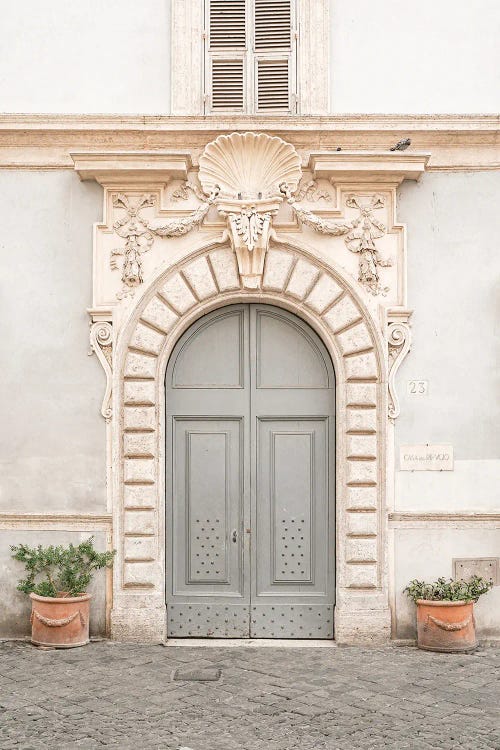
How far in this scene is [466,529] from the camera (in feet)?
26.6

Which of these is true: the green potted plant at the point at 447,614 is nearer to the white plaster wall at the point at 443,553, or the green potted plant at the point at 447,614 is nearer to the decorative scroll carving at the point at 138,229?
the white plaster wall at the point at 443,553

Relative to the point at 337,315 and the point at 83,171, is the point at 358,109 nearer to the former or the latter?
the point at 337,315

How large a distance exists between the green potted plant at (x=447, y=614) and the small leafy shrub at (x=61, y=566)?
274cm

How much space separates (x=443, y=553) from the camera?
810cm

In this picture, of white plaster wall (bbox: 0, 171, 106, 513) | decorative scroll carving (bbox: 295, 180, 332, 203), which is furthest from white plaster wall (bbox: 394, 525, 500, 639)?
decorative scroll carving (bbox: 295, 180, 332, 203)

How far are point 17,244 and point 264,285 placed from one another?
227cm

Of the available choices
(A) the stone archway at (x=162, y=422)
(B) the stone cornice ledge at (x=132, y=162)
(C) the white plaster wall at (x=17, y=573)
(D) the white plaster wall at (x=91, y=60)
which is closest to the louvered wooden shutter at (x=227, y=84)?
(D) the white plaster wall at (x=91, y=60)

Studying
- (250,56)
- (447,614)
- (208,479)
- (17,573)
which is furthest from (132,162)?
(447,614)

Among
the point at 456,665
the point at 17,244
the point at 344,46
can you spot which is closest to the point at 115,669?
the point at 456,665

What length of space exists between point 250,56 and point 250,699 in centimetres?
562

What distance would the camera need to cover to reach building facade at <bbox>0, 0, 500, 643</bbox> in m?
8.11

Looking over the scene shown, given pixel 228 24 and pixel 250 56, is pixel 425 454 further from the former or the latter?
pixel 228 24

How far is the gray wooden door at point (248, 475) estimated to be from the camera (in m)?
8.23

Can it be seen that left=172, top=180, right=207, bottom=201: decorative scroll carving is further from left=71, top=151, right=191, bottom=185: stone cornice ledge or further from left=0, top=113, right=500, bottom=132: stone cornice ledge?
left=0, top=113, right=500, bottom=132: stone cornice ledge
